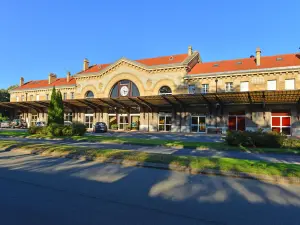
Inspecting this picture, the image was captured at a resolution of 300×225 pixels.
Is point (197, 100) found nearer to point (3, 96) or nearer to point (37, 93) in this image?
point (37, 93)

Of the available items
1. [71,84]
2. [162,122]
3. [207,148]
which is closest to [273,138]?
[207,148]

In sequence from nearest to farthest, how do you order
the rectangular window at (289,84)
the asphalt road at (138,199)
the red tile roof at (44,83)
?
the asphalt road at (138,199) < the rectangular window at (289,84) < the red tile roof at (44,83)

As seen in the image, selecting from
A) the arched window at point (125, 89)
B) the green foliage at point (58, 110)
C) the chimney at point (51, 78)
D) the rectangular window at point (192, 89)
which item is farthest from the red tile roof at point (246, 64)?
the chimney at point (51, 78)

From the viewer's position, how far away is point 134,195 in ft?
17.1

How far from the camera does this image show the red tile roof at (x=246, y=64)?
1107 inches

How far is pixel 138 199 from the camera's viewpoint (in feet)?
16.3

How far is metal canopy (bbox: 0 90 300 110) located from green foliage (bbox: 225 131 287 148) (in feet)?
34.0

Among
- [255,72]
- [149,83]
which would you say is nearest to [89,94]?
[149,83]

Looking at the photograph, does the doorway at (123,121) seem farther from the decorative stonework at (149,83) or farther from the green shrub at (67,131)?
the green shrub at (67,131)

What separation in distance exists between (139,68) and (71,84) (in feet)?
47.8

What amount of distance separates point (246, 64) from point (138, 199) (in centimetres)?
3014

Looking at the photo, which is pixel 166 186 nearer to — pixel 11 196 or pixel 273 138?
pixel 11 196

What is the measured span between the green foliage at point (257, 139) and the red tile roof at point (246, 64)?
650 inches

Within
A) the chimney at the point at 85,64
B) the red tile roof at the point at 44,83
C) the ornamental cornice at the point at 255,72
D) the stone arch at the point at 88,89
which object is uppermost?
the chimney at the point at 85,64
